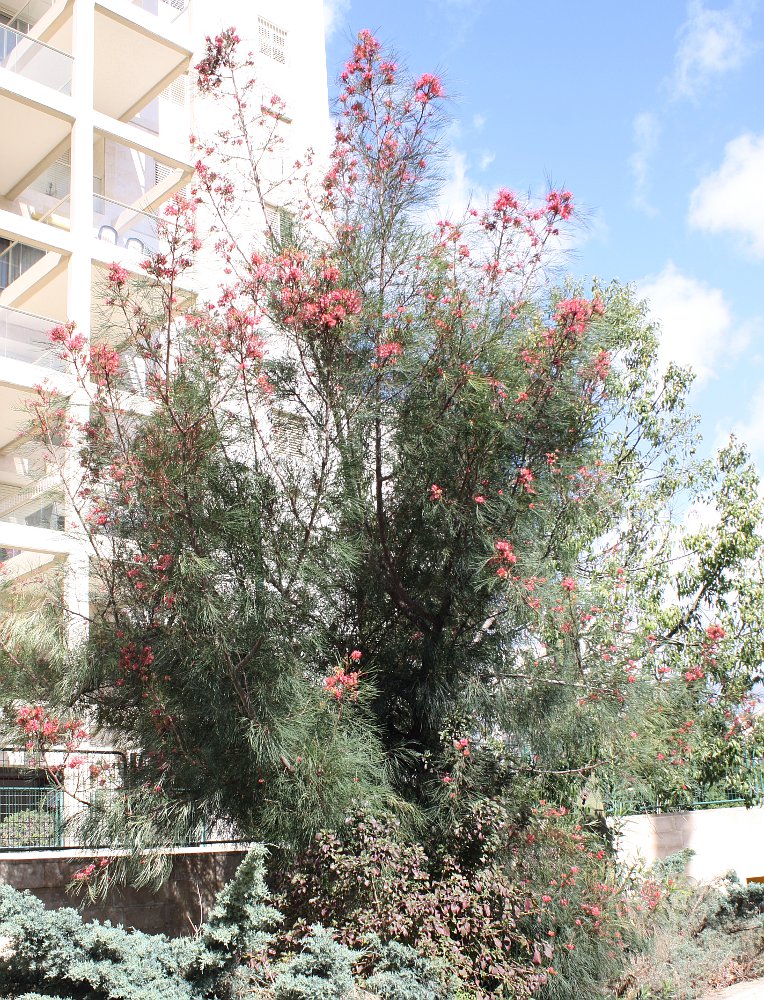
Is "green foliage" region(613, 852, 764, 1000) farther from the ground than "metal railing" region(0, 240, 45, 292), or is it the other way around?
"metal railing" region(0, 240, 45, 292)

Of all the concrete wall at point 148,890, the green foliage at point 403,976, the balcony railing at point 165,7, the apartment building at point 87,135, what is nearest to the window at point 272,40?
the apartment building at point 87,135

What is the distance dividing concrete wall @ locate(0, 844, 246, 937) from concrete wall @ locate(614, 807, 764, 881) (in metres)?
5.48

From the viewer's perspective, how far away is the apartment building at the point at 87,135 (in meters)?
16.4

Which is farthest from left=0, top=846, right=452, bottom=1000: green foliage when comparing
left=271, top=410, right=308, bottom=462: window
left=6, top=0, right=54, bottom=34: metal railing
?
left=6, top=0, right=54, bottom=34: metal railing

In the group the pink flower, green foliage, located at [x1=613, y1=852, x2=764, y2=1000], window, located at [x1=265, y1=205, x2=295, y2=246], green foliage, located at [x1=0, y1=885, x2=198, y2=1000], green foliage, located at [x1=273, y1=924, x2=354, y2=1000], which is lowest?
green foliage, located at [x1=613, y1=852, x2=764, y2=1000]

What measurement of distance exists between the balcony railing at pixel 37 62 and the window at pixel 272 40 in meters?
4.64

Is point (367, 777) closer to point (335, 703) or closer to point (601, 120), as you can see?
point (335, 703)

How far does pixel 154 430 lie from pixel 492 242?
2.97m

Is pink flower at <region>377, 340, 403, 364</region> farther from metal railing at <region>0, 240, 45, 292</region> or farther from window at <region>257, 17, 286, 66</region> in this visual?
window at <region>257, 17, 286, 66</region>

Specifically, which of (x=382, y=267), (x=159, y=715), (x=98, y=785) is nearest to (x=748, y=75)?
(x=382, y=267)

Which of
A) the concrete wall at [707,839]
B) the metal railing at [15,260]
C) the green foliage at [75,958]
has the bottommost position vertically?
the concrete wall at [707,839]

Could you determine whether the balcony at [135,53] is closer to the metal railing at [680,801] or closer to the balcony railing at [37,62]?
the balcony railing at [37,62]

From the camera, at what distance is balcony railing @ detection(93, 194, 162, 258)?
58.5ft

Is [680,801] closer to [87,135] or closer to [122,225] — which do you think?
[122,225]
